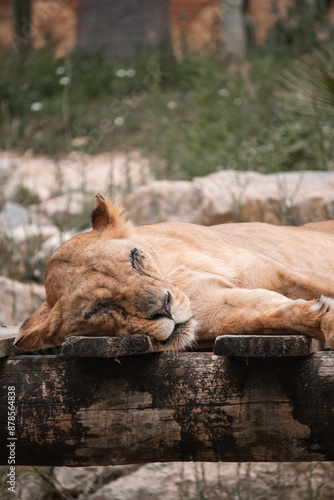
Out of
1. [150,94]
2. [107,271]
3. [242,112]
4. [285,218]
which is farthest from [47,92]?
[107,271]

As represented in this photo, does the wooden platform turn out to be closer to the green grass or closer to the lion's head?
the lion's head

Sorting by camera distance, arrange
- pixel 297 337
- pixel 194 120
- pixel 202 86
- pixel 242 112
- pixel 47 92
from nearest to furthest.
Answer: pixel 297 337 → pixel 242 112 → pixel 194 120 → pixel 202 86 → pixel 47 92

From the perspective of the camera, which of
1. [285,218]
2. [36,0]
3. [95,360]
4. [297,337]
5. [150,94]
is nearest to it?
[297,337]

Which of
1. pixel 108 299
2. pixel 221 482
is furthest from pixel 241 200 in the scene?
pixel 108 299

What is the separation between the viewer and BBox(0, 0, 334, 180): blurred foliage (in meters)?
7.91

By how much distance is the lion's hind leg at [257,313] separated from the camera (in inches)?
94.0

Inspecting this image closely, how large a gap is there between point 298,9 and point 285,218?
9.27 meters

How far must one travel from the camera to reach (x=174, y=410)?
2312 millimetres

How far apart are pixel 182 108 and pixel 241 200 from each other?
5.34m

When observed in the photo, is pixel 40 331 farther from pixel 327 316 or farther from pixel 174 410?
pixel 327 316

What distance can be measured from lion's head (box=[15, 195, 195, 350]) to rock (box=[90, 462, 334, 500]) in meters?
1.81

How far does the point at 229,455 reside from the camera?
2.30 m

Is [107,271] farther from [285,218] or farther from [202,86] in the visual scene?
[202,86]

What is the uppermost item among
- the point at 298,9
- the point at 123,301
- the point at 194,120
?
the point at 298,9
